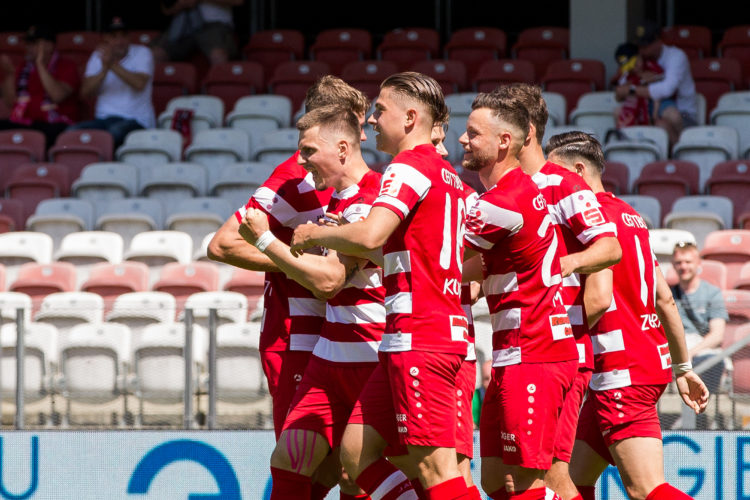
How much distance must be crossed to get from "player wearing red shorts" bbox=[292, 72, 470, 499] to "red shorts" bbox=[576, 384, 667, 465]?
1081 millimetres

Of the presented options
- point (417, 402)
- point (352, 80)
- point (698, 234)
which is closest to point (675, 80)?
point (698, 234)

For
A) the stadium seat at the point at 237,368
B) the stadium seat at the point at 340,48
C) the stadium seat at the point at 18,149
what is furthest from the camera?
the stadium seat at the point at 340,48

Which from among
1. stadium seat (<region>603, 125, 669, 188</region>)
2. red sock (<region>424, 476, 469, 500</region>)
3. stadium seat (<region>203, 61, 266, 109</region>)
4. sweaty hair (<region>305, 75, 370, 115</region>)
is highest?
stadium seat (<region>203, 61, 266, 109</region>)

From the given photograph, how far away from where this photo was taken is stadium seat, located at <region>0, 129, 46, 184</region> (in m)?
11.9

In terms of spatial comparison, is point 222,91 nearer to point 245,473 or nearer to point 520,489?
point 245,473

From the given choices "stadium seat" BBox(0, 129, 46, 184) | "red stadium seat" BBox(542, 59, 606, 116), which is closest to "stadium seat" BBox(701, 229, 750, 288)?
"red stadium seat" BBox(542, 59, 606, 116)

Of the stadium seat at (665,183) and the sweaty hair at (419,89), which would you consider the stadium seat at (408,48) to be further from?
the sweaty hair at (419,89)

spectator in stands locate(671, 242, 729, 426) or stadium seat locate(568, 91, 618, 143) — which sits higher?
stadium seat locate(568, 91, 618, 143)

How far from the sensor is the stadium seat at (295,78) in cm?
1280

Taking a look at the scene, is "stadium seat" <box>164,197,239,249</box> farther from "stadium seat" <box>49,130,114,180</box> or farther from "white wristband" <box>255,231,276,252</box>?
"white wristband" <box>255,231,276,252</box>

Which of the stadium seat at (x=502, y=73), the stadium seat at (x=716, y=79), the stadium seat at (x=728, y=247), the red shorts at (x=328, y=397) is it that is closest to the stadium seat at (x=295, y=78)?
the stadium seat at (x=502, y=73)

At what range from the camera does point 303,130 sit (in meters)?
4.74

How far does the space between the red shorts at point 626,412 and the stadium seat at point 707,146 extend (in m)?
5.77

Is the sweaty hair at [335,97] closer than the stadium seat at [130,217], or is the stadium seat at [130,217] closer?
the sweaty hair at [335,97]
